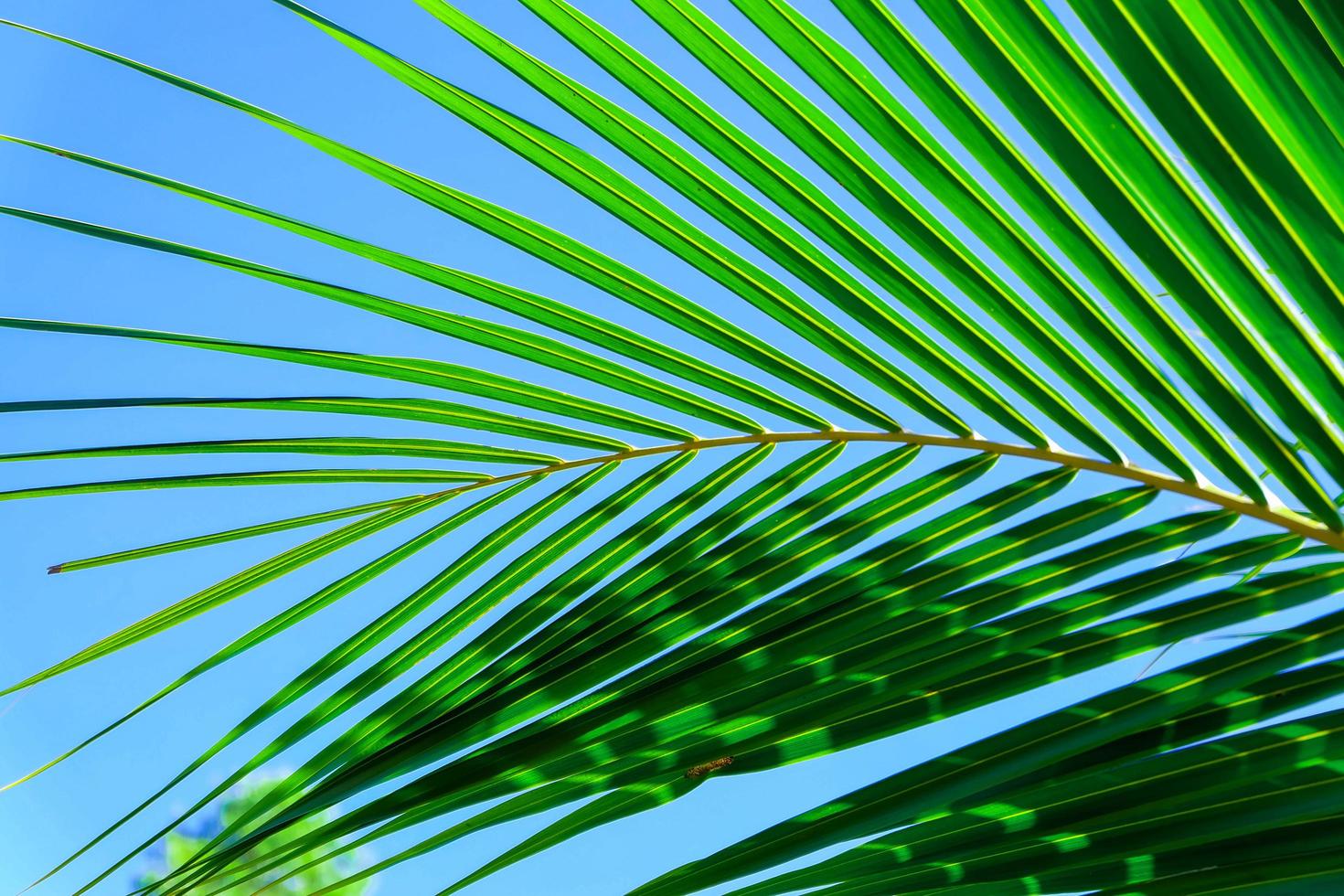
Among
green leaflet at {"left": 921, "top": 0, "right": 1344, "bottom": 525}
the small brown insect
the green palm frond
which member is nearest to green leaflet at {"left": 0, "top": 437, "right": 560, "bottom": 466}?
the green palm frond

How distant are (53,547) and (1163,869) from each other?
1020 centimetres

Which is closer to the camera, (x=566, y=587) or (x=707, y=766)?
(x=707, y=766)

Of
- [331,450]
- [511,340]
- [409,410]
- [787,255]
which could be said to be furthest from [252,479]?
[787,255]

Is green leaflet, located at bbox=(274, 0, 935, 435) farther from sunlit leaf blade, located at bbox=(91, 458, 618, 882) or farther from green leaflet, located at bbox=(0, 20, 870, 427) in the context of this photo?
sunlit leaf blade, located at bbox=(91, 458, 618, 882)

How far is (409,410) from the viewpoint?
1329 millimetres

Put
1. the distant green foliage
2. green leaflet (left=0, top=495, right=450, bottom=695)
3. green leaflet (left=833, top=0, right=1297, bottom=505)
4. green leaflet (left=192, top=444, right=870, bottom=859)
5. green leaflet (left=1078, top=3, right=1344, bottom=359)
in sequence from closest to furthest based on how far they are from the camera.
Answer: green leaflet (left=1078, top=3, right=1344, bottom=359), green leaflet (left=833, top=0, right=1297, bottom=505), green leaflet (left=192, top=444, right=870, bottom=859), green leaflet (left=0, top=495, right=450, bottom=695), the distant green foliage

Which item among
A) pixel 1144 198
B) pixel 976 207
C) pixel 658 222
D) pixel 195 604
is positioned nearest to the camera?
pixel 1144 198

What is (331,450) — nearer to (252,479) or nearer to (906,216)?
(252,479)

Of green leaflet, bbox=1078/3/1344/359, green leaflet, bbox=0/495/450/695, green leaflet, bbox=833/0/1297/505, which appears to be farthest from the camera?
green leaflet, bbox=0/495/450/695

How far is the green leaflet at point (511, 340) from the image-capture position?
1142 millimetres

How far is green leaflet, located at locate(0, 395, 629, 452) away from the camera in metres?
1.21

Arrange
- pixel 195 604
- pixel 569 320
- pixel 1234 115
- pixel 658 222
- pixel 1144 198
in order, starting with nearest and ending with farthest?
1. pixel 1234 115
2. pixel 1144 198
3. pixel 658 222
4. pixel 569 320
5. pixel 195 604

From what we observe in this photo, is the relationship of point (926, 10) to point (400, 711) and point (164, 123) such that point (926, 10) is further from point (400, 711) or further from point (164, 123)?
point (164, 123)

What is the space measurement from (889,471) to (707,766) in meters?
0.44
